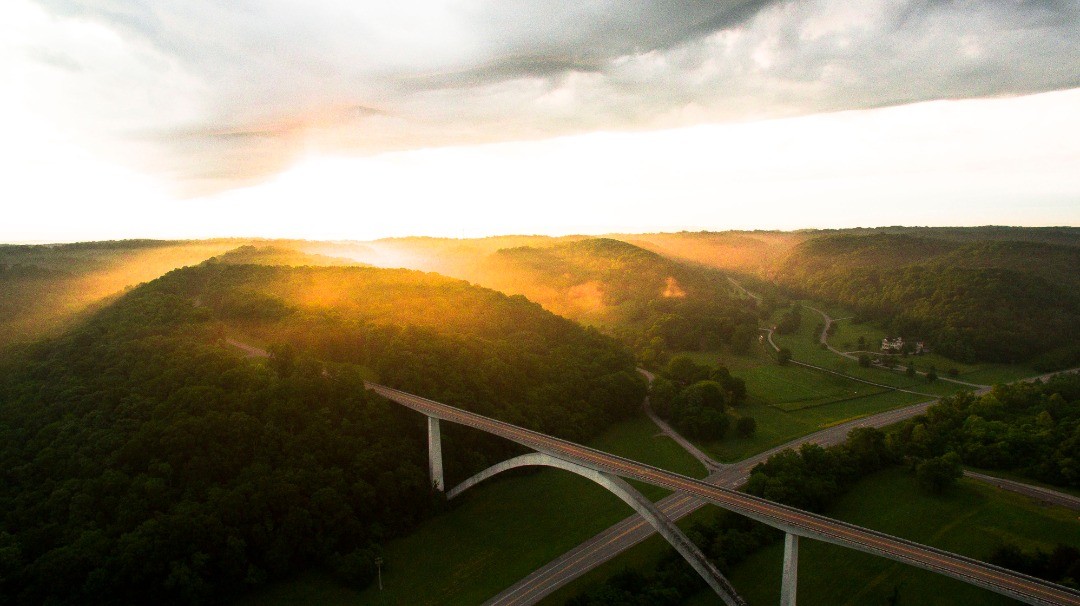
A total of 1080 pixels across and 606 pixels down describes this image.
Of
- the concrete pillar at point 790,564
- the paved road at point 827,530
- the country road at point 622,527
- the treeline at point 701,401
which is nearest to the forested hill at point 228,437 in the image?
the treeline at point 701,401

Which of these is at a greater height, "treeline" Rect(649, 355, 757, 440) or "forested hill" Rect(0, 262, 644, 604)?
"forested hill" Rect(0, 262, 644, 604)

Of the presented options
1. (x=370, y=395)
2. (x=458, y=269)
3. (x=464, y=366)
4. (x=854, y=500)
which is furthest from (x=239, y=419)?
(x=458, y=269)

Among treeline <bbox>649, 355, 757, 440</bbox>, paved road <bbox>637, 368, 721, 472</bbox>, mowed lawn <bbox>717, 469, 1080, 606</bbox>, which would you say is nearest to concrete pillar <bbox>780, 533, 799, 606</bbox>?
mowed lawn <bbox>717, 469, 1080, 606</bbox>

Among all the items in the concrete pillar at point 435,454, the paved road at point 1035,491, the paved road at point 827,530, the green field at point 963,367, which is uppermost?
the paved road at point 827,530

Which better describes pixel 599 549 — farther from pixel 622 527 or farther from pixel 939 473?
pixel 939 473

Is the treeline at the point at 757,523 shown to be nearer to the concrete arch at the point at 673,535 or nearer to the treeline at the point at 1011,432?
the concrete arch at the point at 673,535

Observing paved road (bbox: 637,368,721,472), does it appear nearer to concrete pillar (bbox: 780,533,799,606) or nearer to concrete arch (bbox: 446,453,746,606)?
concrete arch (bbox: 446,453,746,606)
